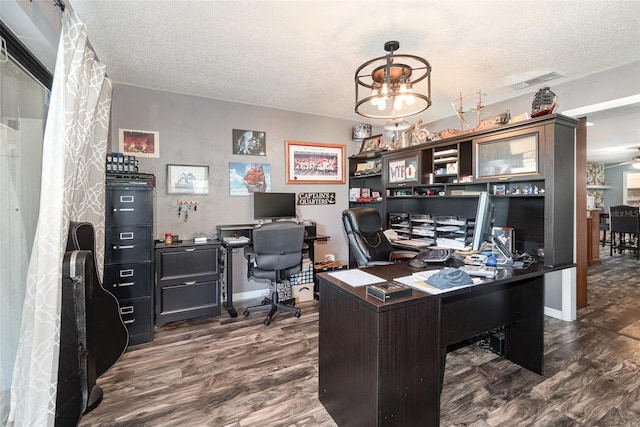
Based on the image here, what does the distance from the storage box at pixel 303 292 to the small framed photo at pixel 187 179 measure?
165 cm

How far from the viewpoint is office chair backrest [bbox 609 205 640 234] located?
5.90 m

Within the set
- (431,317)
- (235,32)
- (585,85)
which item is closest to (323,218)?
(235,32)

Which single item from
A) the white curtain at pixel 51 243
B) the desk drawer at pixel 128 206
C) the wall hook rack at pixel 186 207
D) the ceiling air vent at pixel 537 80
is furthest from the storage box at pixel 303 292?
the ceiling air vent at pixel 537 80

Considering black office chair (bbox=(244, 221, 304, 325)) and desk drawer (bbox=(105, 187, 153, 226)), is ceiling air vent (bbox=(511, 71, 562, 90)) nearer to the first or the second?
black office chair (bbox=(244, 221, 304, 325))

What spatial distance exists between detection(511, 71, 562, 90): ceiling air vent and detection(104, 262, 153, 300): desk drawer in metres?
4.25

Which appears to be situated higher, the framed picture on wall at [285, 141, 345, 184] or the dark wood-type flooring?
the framed picture on wall at [285, 141, 345, 184]

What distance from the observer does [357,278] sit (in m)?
1.70

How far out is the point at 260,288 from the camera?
392 cm

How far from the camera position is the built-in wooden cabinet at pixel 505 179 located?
2.25 meters

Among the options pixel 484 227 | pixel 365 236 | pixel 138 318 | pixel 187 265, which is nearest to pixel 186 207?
pixel 187 265

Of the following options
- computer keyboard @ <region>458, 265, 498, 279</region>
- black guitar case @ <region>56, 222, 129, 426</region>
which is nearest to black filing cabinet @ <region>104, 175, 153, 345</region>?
black guitar case @ <region>56, 222, 129, 426</region>

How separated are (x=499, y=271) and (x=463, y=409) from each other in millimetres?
879

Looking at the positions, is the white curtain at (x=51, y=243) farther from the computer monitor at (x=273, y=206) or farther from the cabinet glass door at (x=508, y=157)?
the cabinet glass door at (x=508, y=157)

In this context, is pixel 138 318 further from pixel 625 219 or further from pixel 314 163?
pixel 625 219
